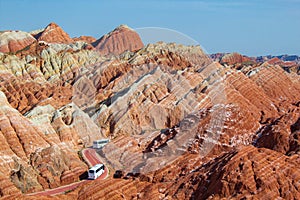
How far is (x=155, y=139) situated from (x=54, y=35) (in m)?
73.2

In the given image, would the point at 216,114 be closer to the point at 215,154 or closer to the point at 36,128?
the point at 215,154

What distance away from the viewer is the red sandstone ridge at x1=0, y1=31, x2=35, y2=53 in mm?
88863

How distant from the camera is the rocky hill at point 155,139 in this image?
A: 2739 cm

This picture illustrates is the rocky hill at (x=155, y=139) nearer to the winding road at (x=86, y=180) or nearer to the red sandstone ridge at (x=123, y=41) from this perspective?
the winding road at (x=86, y=180)

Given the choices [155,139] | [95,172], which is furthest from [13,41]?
[95,172]

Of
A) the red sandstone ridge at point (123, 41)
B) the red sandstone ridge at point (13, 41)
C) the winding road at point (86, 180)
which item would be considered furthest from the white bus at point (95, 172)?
the red sandstone ridge at point (13, 41)

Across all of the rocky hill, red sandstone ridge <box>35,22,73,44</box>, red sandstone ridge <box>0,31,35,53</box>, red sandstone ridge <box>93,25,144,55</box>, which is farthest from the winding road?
red sandstone ridge <box>35,22,73,44</box>

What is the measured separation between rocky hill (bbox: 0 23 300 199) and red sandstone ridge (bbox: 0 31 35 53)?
26578 millimetres

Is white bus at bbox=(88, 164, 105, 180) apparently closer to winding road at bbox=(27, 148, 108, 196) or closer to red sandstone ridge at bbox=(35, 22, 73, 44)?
winding road at bbox=(27, 148, 108, 196)

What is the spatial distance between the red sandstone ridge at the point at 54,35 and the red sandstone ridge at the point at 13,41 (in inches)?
210

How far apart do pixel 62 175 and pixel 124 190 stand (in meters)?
6.51

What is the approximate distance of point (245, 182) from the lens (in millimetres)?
26062

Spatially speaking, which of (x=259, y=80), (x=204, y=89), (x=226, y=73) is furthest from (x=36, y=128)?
(x=259, y=80)

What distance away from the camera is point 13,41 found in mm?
90938
